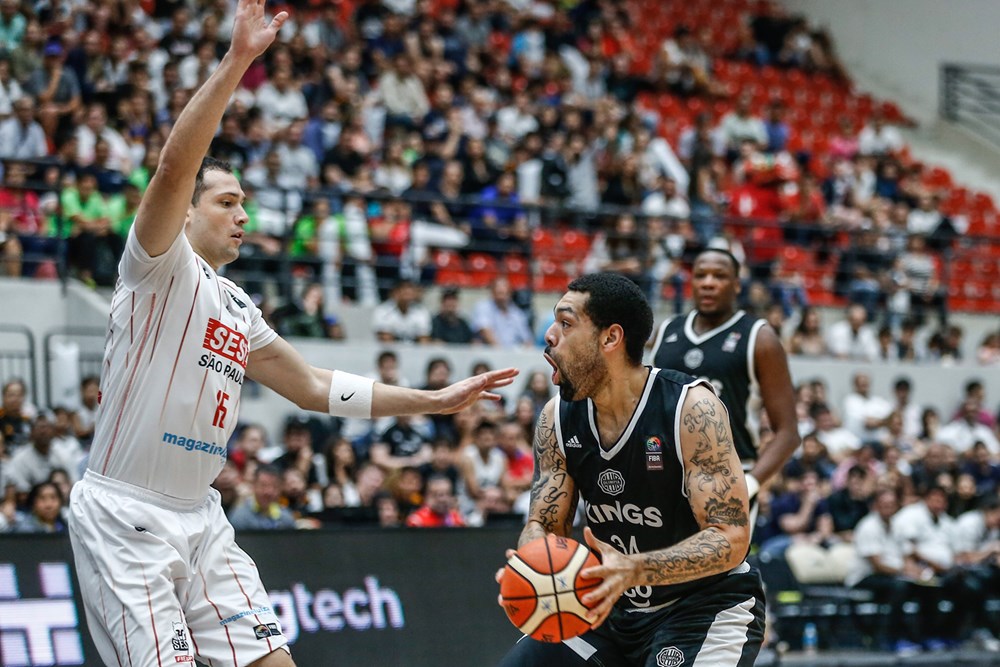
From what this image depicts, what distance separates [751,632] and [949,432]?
13024mm

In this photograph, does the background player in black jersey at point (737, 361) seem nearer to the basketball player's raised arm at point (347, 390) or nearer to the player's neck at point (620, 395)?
the basketball player's raised arm at point (347, 390)

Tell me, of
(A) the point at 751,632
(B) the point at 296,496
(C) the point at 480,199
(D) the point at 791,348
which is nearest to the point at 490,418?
(B) the point at 296,496

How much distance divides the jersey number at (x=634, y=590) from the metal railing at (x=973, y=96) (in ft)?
75.4

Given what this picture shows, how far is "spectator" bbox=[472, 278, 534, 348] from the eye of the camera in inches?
610

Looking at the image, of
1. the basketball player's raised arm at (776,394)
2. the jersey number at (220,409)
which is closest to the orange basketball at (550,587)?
the jersey number at (220,409)

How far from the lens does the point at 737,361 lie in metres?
7.52

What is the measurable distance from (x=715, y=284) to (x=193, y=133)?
12.4 ft

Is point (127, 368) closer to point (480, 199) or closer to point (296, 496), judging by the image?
point (296, 496)

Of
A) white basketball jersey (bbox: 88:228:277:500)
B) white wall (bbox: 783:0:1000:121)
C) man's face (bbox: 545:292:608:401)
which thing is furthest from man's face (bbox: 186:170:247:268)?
white wall (bbox: 783:0:1000:121)

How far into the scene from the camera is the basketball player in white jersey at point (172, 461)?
16.1 ft

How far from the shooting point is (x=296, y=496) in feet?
37.7

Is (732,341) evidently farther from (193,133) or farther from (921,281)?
(921,281)

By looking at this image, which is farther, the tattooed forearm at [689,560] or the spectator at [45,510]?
the spectator at [45,510]

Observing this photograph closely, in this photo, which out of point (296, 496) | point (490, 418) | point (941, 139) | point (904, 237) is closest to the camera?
point (296, 496)
